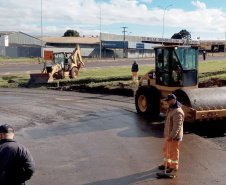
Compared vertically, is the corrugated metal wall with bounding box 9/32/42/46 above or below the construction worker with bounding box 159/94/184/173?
above

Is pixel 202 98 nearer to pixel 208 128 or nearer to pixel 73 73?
pixel 208 128

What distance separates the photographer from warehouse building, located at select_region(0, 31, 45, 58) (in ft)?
235

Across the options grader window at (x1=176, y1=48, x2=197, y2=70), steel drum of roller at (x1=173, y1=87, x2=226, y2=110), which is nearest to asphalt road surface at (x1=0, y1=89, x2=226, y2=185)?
steel drum of roller at (x1=173, y1=87, x2=226, y2=110)

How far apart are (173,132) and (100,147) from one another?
9.30 ft

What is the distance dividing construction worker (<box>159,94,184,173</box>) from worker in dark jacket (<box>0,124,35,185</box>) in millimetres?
3647

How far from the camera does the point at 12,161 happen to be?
15.0 feet

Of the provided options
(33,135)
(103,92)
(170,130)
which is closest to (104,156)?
(170,130)

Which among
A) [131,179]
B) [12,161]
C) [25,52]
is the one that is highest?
[25,52]

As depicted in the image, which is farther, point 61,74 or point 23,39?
point 23,39

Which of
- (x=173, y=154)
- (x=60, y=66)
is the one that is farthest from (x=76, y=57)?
(x=173, y=154)

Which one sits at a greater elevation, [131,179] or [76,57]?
[76,57]

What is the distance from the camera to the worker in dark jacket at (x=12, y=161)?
179 inches

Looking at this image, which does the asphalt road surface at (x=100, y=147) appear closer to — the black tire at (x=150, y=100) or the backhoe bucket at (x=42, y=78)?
the black tire at (x=150, y=100)

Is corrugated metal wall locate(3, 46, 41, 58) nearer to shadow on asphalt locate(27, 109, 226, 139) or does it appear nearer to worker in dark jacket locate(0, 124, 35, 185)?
shadow on asphalt locate(27, 109, 226, 139)
